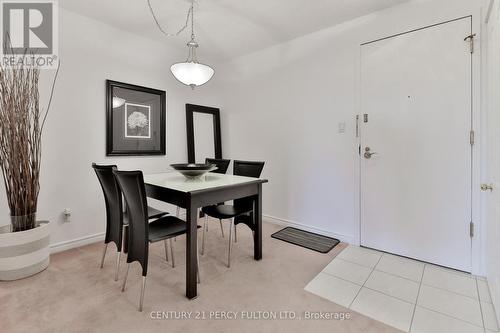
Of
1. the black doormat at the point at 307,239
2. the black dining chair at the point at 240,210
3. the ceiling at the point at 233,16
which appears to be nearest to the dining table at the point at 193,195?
the black dining chair at the point at 240,210

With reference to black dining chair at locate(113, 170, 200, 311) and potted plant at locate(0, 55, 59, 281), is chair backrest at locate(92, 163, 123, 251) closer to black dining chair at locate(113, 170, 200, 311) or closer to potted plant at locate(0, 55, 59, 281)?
black dining chair at locate(113, 170, 200, 311)

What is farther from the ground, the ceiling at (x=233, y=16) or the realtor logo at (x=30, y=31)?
the ceiling at (x=233, y=16)

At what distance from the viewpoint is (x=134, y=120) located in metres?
3.03

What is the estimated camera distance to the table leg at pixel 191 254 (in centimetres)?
174

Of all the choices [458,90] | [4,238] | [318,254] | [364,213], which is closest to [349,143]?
[364,213]

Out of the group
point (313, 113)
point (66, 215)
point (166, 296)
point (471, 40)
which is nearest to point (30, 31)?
point (66, 215)

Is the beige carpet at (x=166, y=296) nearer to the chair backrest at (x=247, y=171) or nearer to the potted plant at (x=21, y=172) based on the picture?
the potted plant at (x=21, y=172)

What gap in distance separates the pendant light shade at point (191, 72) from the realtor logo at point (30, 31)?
54.6 inches

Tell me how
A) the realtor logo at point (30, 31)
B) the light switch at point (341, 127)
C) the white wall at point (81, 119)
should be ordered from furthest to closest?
1. the light switch at point (341, 127)
2. the white wall at point (81, 119)
3. the realtor logo at point (30, 31)

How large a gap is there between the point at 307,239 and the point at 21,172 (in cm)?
285

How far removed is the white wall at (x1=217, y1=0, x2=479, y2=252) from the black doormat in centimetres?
11

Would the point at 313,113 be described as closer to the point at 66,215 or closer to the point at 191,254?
the point at 191,254

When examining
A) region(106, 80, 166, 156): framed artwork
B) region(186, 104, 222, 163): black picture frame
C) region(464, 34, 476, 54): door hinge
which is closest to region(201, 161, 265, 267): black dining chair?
region(186, 104, 222, 163): black picture frame

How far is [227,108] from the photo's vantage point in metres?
4.00
